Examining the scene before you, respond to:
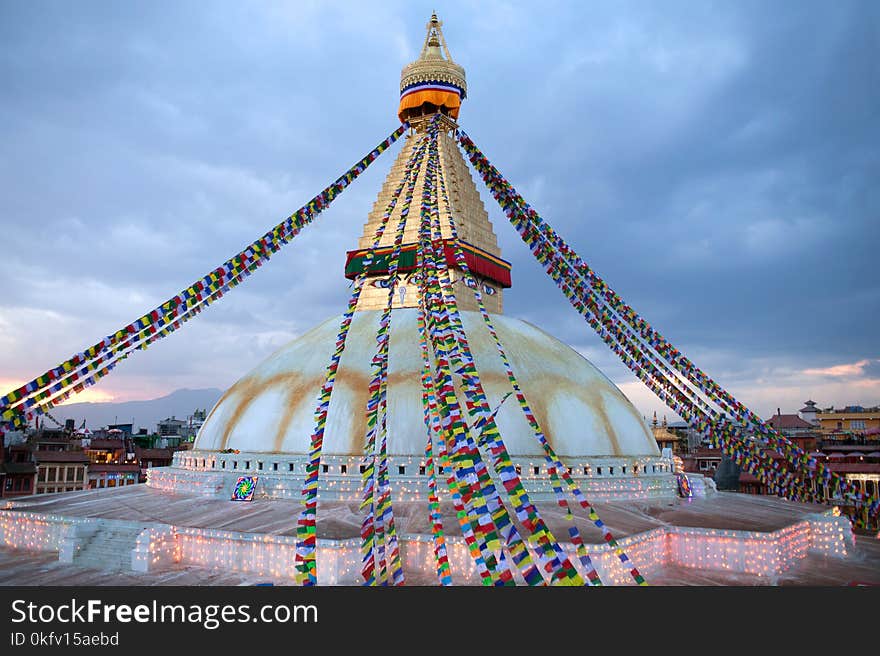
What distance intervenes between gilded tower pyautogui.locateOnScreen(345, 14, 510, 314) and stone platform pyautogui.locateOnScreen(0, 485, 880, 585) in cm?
704

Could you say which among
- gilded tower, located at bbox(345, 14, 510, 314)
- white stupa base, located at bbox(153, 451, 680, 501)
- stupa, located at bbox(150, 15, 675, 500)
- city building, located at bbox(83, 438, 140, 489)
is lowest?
city building, located at bbox(83, 438, 140, 489)

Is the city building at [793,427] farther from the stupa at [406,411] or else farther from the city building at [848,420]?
the stupa at [406,411]

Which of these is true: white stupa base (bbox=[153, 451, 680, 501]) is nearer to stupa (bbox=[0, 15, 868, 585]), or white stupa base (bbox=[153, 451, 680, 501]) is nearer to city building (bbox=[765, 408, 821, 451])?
stupa (bbox=[0, 15, 868, 585])

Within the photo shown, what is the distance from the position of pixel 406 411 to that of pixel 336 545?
408 centimetres

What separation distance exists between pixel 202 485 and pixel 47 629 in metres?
8.73

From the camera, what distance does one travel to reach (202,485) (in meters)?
12.6

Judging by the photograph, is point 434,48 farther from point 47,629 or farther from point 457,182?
point 47,629

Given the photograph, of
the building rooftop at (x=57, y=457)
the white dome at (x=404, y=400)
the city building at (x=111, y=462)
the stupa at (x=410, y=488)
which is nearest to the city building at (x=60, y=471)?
the building rooftop at (x=57, y=457)

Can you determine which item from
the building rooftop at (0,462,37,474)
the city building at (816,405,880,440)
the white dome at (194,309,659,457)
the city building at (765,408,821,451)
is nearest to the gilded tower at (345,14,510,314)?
the white dome at (194,309,659,457)

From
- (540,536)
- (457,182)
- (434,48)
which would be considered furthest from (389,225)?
(540,536)

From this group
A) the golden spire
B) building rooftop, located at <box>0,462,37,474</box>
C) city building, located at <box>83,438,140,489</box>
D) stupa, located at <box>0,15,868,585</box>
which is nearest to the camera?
stupa, located at <box>0,15,868,585</box>

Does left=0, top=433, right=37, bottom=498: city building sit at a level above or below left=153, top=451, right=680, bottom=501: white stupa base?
below

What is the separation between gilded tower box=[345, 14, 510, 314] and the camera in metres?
16.0

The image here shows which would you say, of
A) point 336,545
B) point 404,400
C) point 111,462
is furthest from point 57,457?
point 336,545
